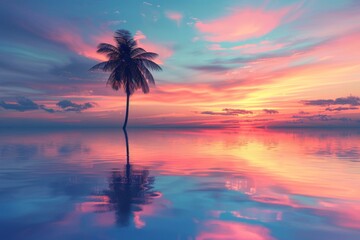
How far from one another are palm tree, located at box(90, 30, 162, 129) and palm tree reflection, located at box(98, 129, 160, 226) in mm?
30031

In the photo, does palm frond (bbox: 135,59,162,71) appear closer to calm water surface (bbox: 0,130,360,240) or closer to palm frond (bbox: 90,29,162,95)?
palm frond (bbox: 90,29,162,95)

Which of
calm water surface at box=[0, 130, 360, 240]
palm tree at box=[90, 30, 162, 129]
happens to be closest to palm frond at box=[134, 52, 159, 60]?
palm tree at box=[90, 30, 162, 129]

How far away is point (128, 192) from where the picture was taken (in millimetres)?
6488

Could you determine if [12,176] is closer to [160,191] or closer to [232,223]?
[160,191]

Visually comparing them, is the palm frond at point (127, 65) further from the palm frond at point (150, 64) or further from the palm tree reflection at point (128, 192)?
the palm tree reflection at point (128, 192)

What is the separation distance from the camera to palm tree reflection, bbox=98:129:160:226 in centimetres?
512

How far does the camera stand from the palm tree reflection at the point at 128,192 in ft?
16.8

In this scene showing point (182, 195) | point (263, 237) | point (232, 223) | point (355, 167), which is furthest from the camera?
point (355, 167)

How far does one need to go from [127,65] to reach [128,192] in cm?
3348

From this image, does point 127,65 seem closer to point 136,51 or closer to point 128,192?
point 136,51

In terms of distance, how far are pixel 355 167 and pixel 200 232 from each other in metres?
8.81

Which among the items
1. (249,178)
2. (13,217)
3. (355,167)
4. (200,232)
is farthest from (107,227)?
(355,167)

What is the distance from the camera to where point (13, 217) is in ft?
16.0

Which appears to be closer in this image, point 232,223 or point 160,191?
point 232,223
